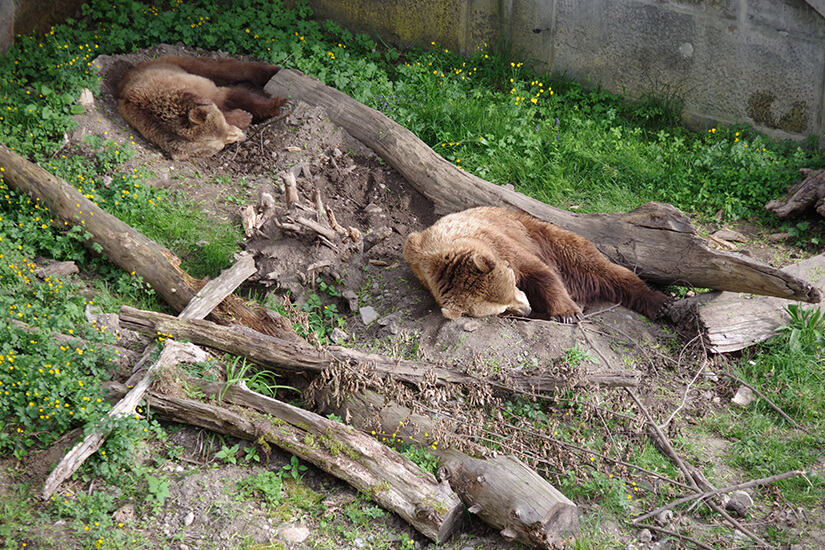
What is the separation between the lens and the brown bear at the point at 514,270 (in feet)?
16.8

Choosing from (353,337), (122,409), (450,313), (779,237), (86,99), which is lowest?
(353,337)

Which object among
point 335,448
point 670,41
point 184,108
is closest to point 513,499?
point 335,448

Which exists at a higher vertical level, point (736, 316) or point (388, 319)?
point (736, 316)

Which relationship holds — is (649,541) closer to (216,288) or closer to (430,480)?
(430,480)

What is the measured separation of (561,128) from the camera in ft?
Result: 26.0

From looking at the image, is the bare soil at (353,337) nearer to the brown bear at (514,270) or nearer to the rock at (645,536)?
the rock at (645,536)

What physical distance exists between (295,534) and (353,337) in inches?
66.3

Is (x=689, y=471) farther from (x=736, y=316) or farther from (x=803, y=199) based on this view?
(x=803, y=199)

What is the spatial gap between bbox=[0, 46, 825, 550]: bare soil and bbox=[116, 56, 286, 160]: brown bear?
0.51 feet

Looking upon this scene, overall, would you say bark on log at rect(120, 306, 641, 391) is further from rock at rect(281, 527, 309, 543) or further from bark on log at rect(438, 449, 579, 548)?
rock at rect(281, 527, 309, 543)

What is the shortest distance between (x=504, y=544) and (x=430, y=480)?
0.55 m

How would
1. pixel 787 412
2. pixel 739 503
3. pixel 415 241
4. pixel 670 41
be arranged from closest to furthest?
pixel 739 503 < pixel 787 412 < pixel 415 241 < pixel 670 41

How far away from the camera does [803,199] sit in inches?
265

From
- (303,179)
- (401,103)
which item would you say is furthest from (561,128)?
(303,179)
